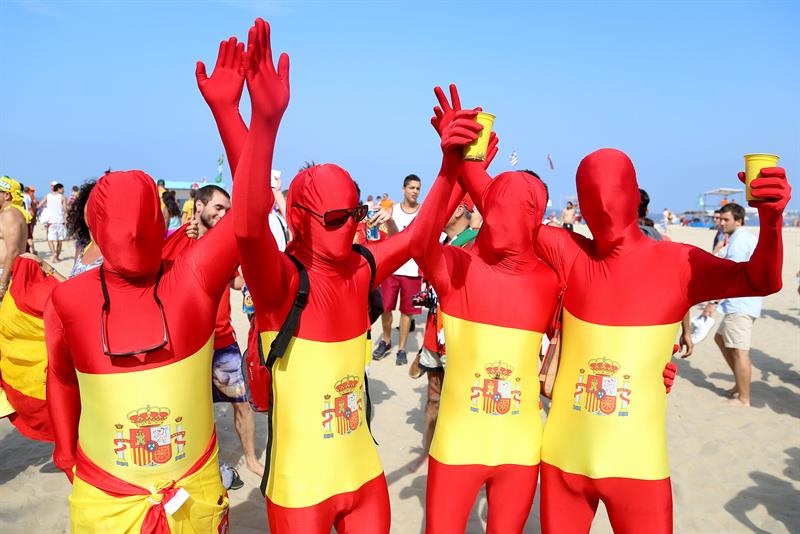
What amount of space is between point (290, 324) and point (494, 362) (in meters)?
0.94

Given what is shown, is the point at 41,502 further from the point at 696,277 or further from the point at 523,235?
the point at 696,277

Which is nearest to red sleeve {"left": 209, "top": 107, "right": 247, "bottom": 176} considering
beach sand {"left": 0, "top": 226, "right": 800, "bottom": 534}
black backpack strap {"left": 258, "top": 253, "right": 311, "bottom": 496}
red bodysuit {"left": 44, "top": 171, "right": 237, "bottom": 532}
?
red bodysuit {"left": 44, "top": 171, "right": 237, "bottom": 532}

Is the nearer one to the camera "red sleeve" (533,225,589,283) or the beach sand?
"red sleeve" (533,225,589,283)

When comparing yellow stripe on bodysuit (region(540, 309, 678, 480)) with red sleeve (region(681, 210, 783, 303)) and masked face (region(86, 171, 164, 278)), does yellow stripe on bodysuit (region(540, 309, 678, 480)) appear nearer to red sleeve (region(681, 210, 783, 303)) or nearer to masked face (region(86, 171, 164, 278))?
red sleeve (region(681, 210, 783, 303))

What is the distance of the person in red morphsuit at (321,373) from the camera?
85.6 inches

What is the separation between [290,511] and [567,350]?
4.51 feet

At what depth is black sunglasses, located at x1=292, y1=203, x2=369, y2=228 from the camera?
7.34ft

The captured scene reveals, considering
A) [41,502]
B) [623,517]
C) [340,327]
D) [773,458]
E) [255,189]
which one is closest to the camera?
[255,189]

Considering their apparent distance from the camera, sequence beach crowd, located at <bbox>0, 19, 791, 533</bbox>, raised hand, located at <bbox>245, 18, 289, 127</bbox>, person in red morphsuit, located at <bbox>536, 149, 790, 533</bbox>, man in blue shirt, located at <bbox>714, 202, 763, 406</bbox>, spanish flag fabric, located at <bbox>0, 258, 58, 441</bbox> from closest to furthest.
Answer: raised hand, located at <bbox>245, 18, 289, 127</bbox>
beach crowd, located at <bbox>0, 19, 791, 533</bbox>
person in red morphsuit, located at <bbox>536, 149, 790, 533</bbox>
spanish flag fabric, located at <bbox>0, 258, 58, 441</bbox>
man in blue shirt, located at <bbox>714, 202, 763, 406</bbox>

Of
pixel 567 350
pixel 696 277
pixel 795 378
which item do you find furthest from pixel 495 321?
pixel 795 378

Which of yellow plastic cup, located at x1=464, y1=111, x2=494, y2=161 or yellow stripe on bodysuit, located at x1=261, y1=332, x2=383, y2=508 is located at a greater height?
yellow plastic cup, located at x1=464, y1=111, x2=494, y2=161

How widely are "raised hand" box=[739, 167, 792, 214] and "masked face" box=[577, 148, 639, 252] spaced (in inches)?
21.2

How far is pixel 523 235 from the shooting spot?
259 centimetres

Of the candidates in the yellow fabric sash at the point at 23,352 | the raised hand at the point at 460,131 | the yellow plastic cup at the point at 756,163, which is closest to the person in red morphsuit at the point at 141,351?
the raised hand at the point at 460,131
